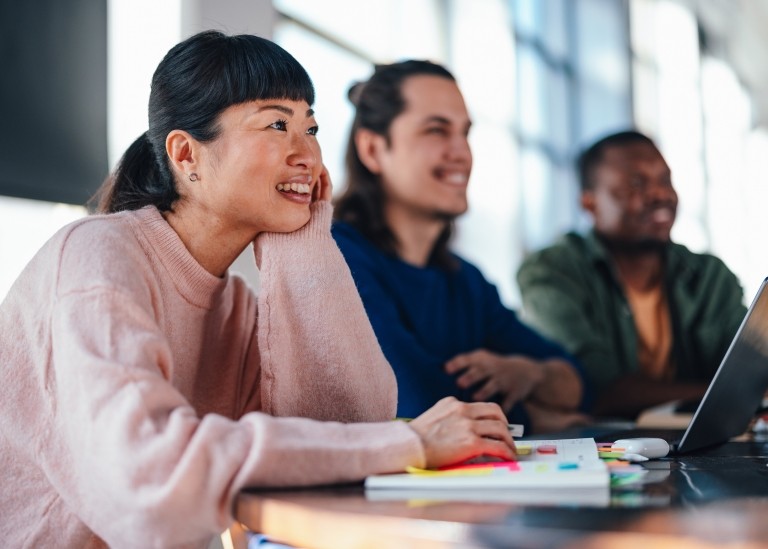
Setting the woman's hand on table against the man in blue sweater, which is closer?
the woman's hand on table

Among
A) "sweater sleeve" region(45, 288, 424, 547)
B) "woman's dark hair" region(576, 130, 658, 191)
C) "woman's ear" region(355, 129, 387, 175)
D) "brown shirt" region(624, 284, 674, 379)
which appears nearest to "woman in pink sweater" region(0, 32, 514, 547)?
"sweater sleeve" region(45, 288, 424, 547)

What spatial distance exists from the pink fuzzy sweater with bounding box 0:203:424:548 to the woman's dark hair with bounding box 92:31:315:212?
0.13 metres

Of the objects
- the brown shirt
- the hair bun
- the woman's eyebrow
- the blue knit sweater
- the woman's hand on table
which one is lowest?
the brown shirt

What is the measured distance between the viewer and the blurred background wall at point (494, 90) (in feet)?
6.00

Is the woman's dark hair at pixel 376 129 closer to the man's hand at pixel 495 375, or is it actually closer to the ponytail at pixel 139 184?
the man's hand at pixel 495 375

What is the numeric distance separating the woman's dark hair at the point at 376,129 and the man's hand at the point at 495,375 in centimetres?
34

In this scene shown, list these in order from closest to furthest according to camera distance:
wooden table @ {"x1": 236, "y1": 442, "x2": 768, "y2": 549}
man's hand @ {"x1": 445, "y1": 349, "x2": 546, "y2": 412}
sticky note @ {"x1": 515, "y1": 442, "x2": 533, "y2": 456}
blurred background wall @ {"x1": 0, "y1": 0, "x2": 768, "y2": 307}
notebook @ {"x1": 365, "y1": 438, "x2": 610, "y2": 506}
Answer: wooden table @ {"x1": 236, "y1": 442, "x2": 768, "y2": 549} → notebook @ {"x1": 365, "y1": 438, "x2": 610, "y2": 506} → sticky note @ {"x1": 515, "y1": 442, "x2": 533, "y2": 456} → blurred background wall @ {"x1": 0, "y1": 0, "x2": 768, "y2": 307} → man's hand @ {"x1": 445, "y1": 349, "x2": 546, "y2": 412}

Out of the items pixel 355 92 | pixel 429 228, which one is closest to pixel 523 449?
pixel 429 228

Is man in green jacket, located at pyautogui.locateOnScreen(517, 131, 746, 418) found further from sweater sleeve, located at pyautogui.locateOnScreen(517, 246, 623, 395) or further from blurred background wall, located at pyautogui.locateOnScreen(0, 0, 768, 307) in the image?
blurred background wall, located at pyautogui.locateOnScreen(0, 0, 768, 307)

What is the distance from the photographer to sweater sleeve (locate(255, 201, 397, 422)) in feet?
4.39

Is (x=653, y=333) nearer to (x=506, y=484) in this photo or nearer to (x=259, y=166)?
(x=259, y=166)

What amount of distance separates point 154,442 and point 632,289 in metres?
2.35

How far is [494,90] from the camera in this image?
4500mm

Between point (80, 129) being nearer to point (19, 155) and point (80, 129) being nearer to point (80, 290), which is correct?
point (19, 155)
